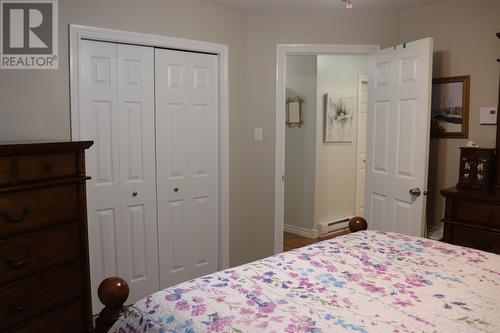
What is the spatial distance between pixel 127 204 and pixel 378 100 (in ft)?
7.22

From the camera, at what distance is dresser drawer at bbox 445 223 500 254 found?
258cm

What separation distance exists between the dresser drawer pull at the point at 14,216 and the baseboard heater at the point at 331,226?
3541mm

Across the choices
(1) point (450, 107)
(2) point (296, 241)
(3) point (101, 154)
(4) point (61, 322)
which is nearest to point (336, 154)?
(2) point (296, 241)

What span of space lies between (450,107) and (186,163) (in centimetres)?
216

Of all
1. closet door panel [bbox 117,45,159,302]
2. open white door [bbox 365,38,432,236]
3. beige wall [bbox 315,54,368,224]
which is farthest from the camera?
beige wall [bbox 315,54,368,224]

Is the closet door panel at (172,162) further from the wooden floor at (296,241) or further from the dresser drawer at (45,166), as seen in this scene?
the wooden floor at (296,241)

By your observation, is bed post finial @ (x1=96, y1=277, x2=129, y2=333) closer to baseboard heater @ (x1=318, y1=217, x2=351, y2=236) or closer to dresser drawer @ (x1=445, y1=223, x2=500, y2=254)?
dresser drawer @ (x1=445, y1=223, x2=500, y2=254)

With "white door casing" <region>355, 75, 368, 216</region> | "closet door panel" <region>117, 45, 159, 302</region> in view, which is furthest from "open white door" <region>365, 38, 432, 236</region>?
"closet door panel" <region>117, 45, 159, 302</region>

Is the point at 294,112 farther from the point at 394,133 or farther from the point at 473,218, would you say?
the point at 473,218

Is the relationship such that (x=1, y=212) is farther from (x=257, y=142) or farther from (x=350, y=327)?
(x=257, y=142)

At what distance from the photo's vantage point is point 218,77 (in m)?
3.43

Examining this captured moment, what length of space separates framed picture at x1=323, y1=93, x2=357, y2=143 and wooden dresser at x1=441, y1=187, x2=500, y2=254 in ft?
7.11

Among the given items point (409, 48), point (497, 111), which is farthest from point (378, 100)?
point (497, 111)

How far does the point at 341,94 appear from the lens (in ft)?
16.2
